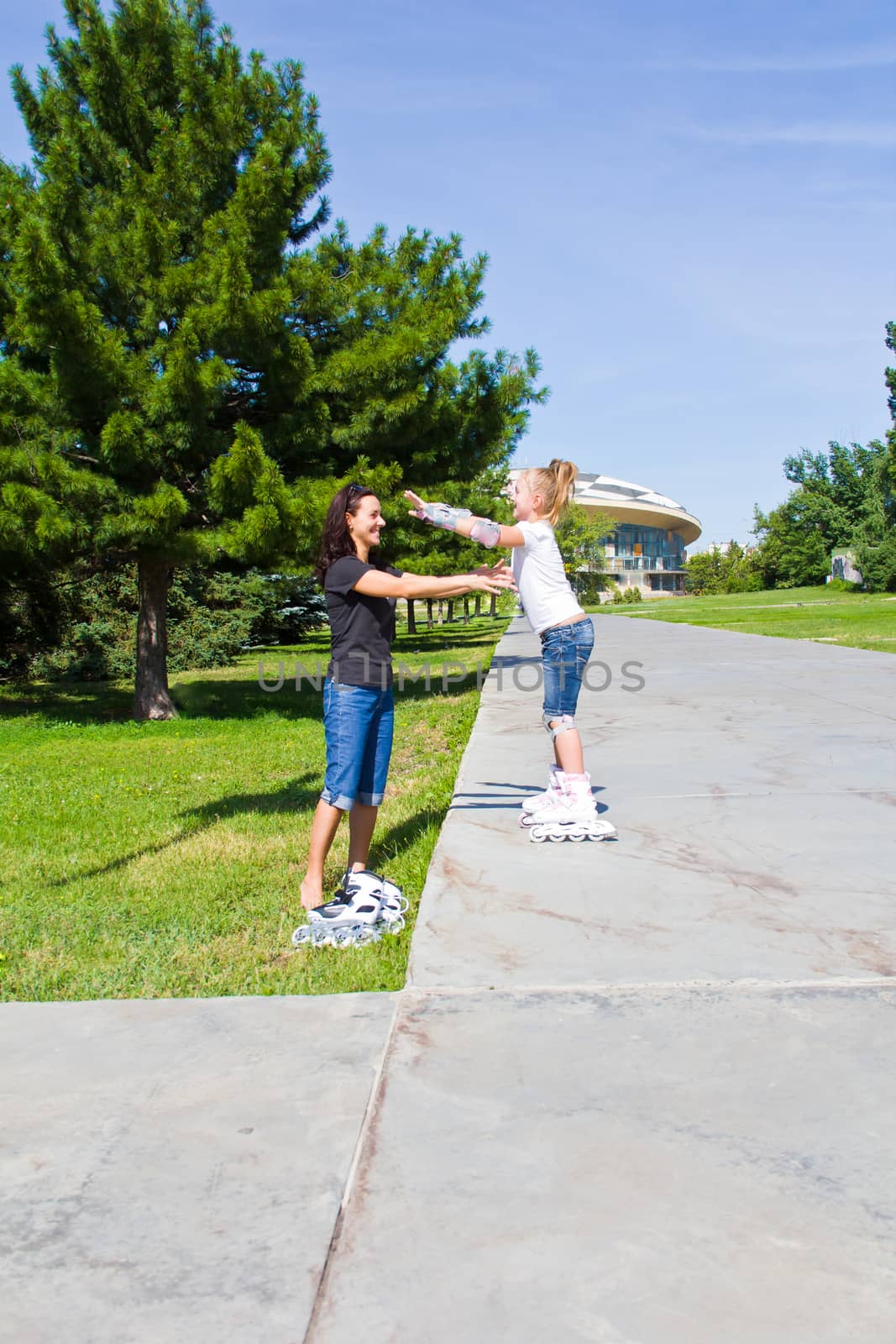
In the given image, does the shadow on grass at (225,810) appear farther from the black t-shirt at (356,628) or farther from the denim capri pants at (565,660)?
the denim capri pants at (565,660)

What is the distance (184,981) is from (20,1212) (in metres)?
1.50

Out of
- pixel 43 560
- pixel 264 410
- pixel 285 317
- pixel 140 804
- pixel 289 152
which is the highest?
pixel 289 152

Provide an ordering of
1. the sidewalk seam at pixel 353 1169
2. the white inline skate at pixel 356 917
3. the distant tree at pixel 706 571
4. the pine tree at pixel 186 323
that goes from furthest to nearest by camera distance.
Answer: the distant tree at pixel 706 571, the pine tree at pixel 186 323, the white inline skate at pixel 356 917, the sidewalk seam at pixel 353 1169

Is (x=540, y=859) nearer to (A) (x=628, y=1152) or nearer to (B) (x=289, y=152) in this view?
(A) (x=628, y=1152)

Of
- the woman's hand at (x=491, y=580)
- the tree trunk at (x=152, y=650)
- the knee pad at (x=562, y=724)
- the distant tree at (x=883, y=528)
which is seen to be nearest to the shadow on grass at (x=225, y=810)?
the knee pad at (x=562, y=724)

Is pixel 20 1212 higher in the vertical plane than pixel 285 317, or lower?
lower

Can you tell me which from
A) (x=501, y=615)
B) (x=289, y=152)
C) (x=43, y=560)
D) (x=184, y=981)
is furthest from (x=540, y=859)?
(x=501, y=615)

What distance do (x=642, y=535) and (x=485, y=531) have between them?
124m

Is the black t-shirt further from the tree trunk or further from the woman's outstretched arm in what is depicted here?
the tree trunk

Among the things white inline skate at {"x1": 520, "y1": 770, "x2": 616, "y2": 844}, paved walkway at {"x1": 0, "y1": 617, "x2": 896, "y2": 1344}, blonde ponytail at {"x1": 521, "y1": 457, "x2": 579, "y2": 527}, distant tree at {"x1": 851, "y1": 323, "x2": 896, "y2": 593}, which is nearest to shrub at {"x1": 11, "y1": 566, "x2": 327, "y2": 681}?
blonde ponytail at {"x1": 521, "y1": 457, "x2": 579, "y2": 527}

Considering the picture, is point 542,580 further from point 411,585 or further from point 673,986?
point 673,986

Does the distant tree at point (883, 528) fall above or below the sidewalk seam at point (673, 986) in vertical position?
above

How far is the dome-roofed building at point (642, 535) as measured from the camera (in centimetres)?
11738

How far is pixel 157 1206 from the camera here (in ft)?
6.44
